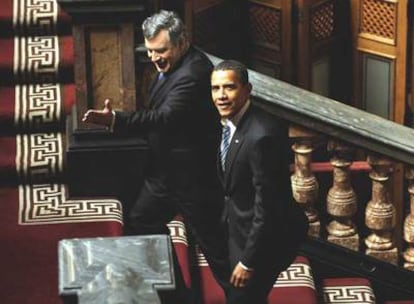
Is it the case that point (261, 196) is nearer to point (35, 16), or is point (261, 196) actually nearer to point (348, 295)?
point (348, 295)

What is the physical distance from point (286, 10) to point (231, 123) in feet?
12.2

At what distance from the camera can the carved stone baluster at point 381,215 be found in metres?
9.09

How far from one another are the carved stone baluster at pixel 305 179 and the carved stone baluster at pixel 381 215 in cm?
27

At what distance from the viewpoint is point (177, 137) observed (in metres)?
8.44

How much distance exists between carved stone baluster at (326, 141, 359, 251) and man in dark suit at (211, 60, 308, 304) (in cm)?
92

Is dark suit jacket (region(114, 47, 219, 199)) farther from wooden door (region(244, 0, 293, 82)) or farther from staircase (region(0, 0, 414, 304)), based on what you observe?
wooden door (region(244, 0, 293, 82))

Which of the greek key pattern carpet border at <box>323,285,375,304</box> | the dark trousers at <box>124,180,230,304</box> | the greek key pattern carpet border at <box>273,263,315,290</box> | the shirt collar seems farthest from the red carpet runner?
the shirt collar

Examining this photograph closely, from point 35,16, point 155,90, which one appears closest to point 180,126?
point 155,90

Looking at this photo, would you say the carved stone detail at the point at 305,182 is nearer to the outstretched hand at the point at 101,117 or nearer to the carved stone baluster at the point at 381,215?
the carved stone baluster at the point at 381,215

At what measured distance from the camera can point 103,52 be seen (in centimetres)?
912

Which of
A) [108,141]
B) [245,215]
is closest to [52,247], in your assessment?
[108,141]

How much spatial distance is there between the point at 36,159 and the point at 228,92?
183 centimetres

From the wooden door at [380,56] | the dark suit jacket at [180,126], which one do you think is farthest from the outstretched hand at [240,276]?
the wooden door at [380,56]

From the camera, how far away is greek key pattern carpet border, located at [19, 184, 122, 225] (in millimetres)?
9250
